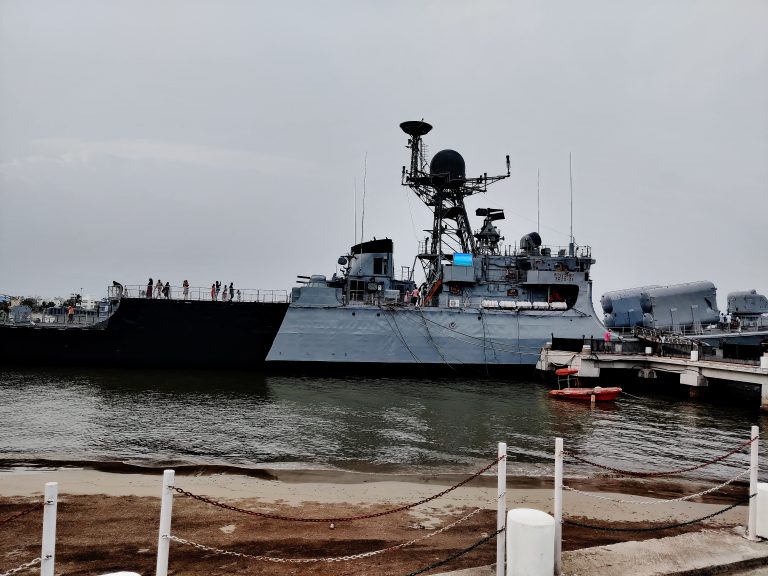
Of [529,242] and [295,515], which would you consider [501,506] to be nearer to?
[295,515]

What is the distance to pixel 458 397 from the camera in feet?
72.9

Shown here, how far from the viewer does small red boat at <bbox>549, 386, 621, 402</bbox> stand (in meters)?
21.4

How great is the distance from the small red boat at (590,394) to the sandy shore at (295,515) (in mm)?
10905

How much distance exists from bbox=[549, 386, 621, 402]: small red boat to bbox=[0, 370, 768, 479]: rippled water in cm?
56

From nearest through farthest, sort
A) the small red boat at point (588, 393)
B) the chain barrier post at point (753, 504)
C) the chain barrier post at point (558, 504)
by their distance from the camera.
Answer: the chain barrier post at point (558, 504), the chain barrier post at point (753, 504), the small red boat at point (588, 393)

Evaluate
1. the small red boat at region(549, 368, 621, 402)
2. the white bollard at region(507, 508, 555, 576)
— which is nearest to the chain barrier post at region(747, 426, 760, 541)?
the white bollard at region(507, 508, 555, 576)

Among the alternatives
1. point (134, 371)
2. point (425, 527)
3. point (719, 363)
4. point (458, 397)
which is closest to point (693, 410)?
point (719, 363)

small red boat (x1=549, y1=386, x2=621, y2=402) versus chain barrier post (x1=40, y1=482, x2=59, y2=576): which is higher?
chain barrier post (x1=40, y1=482, x2=59, y2=576)

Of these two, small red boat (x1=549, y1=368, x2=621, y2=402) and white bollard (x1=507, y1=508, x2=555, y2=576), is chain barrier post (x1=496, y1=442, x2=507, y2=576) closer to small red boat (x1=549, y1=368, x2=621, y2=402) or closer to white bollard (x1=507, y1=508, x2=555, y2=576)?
white bollard (x1=507, y1=508, x2=555, y2=576)

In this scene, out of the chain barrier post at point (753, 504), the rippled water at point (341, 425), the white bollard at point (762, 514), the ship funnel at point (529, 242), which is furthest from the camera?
the ship funnel at point (529, 242)

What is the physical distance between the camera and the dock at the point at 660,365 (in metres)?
20.0

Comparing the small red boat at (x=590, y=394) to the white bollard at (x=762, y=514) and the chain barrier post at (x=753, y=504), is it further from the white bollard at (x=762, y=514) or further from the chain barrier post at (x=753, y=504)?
the white bollard at (x=762, y=514)

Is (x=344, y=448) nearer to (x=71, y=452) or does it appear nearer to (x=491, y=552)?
(x=71, y=452)

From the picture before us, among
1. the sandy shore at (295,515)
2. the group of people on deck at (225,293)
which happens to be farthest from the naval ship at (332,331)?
the sandy shore at (295,515)
